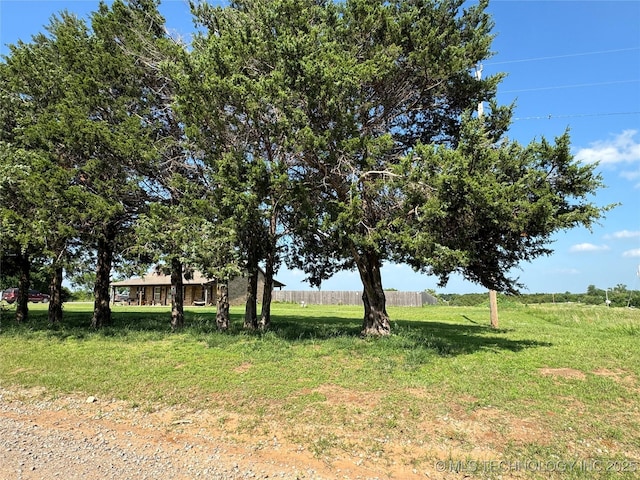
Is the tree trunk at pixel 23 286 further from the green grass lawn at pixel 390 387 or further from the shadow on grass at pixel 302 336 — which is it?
the green grass lawn at pixel 390 387

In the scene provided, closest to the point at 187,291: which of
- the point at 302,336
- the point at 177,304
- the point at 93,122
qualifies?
the point at 177,304

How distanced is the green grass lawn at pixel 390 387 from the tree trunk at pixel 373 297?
3.28ft

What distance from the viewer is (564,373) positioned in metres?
7.61

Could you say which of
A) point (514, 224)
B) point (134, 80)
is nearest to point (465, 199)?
point (514, 224)

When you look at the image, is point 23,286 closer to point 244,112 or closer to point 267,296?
point 267,296

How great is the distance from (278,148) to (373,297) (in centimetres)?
489

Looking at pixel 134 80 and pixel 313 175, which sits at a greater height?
pixel 134 80

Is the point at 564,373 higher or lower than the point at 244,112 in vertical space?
lower

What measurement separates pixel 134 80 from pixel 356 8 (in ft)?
22.9

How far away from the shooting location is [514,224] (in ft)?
27.2

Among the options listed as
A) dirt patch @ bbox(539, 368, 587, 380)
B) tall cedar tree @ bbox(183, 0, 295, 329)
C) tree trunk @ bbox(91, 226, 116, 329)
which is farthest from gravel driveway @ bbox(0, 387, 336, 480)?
tree trunk @ bbox(91, 226, 116, 329)

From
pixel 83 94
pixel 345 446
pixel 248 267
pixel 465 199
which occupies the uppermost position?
pixel 83 94

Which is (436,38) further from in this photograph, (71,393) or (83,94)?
(71,393)

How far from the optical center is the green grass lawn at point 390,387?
199 inches
